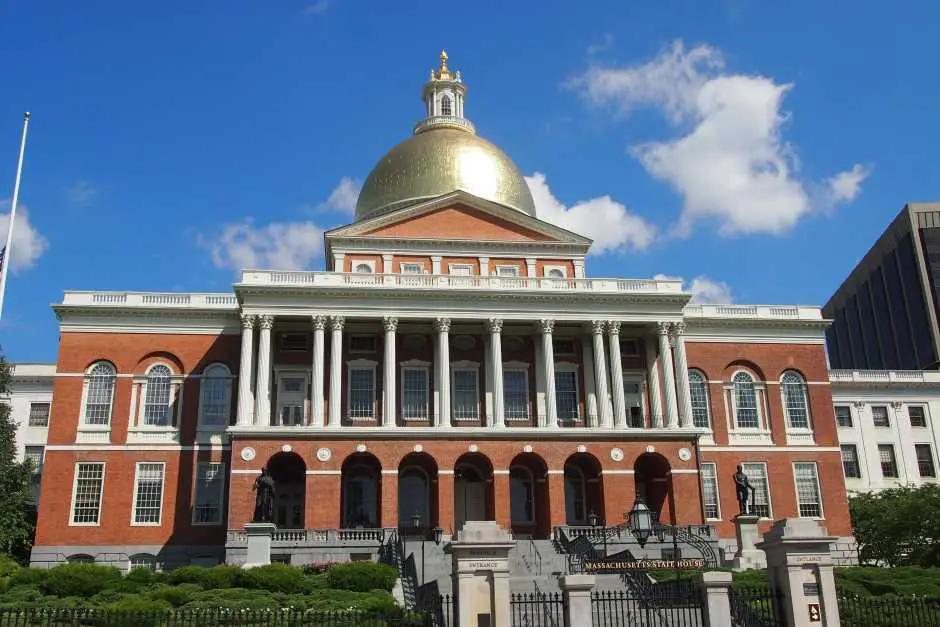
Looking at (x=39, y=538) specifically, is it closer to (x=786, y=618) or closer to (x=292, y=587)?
(x=292, y=587)

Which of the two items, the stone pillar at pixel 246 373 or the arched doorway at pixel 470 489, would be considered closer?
the stone pillar at pixel 246 373

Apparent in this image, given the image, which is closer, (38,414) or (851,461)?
(38,414)

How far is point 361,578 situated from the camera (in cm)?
3347

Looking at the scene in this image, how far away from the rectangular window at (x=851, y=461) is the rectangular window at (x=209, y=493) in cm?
4157

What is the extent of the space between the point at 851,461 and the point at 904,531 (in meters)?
22.7

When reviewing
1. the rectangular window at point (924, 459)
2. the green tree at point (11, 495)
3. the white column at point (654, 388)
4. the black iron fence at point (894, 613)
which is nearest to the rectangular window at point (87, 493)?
the green tree at point (11, 495)

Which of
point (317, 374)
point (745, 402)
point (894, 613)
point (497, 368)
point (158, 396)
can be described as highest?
point (497, 368)

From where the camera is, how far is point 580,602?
20172mm

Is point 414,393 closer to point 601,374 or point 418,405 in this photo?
point 418,405

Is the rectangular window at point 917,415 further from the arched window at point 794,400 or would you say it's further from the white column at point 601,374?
the white column at point 601,374

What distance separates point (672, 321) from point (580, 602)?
31.7 metres

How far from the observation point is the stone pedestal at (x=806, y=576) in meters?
19.8

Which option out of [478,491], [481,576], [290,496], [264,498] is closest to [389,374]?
[478,491]

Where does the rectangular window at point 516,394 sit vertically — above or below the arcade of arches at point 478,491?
above
